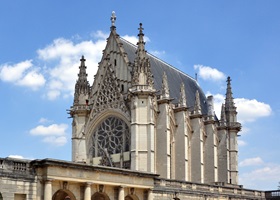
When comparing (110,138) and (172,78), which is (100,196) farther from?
(172,78)

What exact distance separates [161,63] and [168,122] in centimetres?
1343

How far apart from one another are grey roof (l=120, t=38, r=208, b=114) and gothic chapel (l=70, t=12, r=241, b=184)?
166 mm

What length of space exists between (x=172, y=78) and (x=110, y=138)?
14394mm

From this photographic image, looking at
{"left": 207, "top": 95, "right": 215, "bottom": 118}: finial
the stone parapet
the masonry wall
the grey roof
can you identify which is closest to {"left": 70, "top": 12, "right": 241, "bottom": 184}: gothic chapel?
the grey roof

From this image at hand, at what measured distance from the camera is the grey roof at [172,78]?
176 ft

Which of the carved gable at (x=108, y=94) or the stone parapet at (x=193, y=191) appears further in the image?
the carved gable at (x=108, y=94)

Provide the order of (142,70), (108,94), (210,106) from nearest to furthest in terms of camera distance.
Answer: (142,70), (108,94), (210,106)

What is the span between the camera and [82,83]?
51844 mm

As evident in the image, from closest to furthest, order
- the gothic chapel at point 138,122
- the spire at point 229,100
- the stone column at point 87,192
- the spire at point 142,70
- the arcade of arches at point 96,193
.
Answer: the arcade of arches at point 96,193 < the stone column at point 87,192 < the gothic chapel at point 138,122 < the spire at point 142,70 < the spire at point 229,100

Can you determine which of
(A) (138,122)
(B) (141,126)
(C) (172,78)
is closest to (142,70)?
(A) (138,122)

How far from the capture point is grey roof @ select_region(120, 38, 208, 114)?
5353cm

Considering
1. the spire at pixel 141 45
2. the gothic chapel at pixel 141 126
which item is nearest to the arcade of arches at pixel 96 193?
the gothic chapel at pixel 141 126

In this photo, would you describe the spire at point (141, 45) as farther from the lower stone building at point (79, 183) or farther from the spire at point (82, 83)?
the lower stone building at point (79, 183)

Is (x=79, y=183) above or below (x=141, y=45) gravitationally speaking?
below
